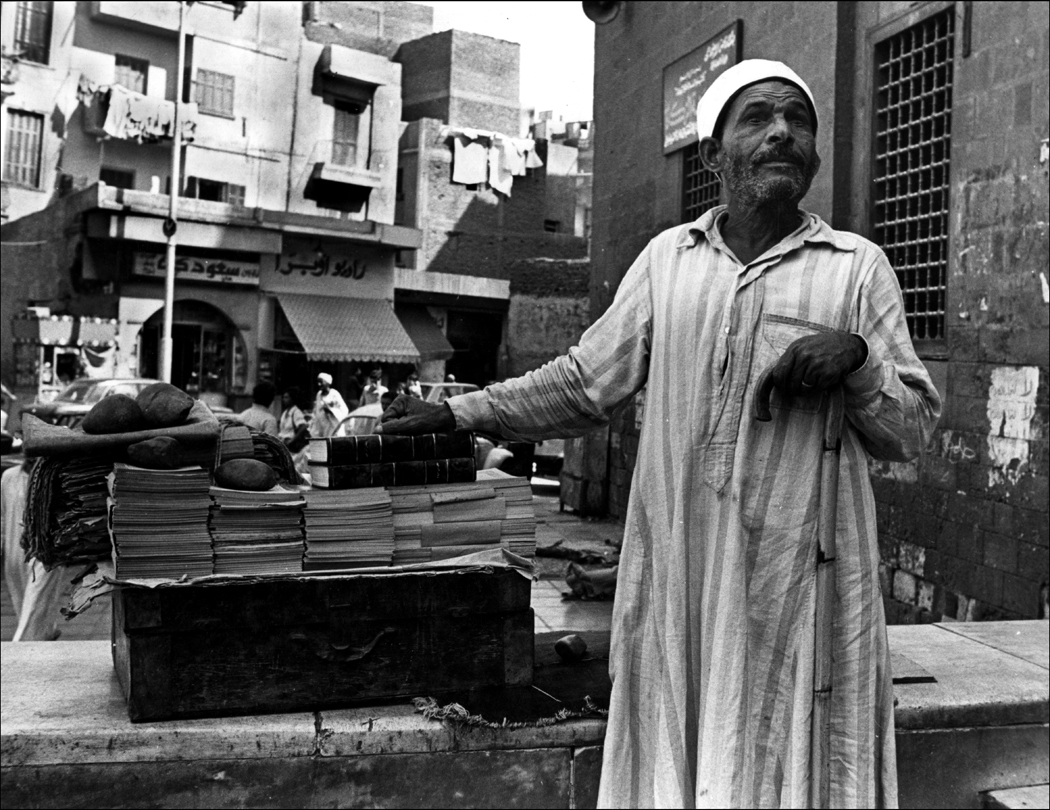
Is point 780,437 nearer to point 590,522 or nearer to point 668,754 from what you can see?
point 668,754

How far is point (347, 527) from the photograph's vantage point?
2525mm

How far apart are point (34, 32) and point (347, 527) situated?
24.7 meters

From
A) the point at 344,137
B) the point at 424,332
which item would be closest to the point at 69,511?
the point at 424,332

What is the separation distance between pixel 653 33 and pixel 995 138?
4890mm

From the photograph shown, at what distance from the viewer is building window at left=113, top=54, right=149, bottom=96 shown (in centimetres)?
2392

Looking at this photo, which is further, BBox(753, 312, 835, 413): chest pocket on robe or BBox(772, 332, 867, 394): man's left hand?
BBox(753, 312, 835, 413): chest pocket on robe

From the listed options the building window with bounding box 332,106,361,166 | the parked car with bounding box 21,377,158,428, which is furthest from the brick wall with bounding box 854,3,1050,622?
the building window with bounding box 332,106,361,166

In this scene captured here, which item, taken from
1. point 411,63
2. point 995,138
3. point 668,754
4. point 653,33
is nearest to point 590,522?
point 653,33

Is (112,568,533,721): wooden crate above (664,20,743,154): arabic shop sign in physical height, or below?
below

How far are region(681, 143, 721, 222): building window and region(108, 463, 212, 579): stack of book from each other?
23.8 feet

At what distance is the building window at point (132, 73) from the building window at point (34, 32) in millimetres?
1552

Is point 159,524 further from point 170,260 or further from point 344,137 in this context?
point 344,137

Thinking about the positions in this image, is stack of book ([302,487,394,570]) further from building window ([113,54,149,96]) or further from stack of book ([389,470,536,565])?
building window ([113,54,149,96])

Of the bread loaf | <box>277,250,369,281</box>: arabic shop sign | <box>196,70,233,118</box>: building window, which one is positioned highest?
<box>196,70,233,118</box>: building window
